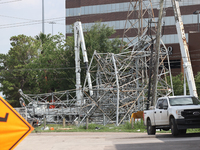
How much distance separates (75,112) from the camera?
123 ft

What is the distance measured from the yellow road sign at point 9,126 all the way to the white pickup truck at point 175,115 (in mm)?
10720

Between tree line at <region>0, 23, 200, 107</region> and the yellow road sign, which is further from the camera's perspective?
tree line at <region>0, 23, 200, 107</region>

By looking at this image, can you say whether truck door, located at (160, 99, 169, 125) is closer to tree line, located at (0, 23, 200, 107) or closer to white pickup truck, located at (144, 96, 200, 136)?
white pickup truck, located at (144, 96, 200, 136)

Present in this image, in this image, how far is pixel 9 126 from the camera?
5797 mm

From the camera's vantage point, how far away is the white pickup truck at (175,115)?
15312 mm

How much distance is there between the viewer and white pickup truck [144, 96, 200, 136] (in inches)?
603

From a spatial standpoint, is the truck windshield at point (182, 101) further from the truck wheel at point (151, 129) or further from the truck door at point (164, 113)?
the truck wheel at point (151, 129)

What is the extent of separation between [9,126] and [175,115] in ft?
36.2

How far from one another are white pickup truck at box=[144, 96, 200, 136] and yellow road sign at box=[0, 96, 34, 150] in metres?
10.7

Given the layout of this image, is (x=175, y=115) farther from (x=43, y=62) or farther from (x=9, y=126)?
(x=43, y=62)

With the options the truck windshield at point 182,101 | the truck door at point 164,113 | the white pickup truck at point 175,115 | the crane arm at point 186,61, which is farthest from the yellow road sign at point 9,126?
the crane arm at point 186,61

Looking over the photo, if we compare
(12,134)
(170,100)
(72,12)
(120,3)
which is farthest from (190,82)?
(72,12)

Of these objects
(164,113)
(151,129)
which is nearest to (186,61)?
(151,129)

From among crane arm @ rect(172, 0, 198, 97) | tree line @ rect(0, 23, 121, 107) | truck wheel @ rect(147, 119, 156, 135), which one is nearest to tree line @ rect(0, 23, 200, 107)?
tree line @ rect(0, 23, 121, 107)
